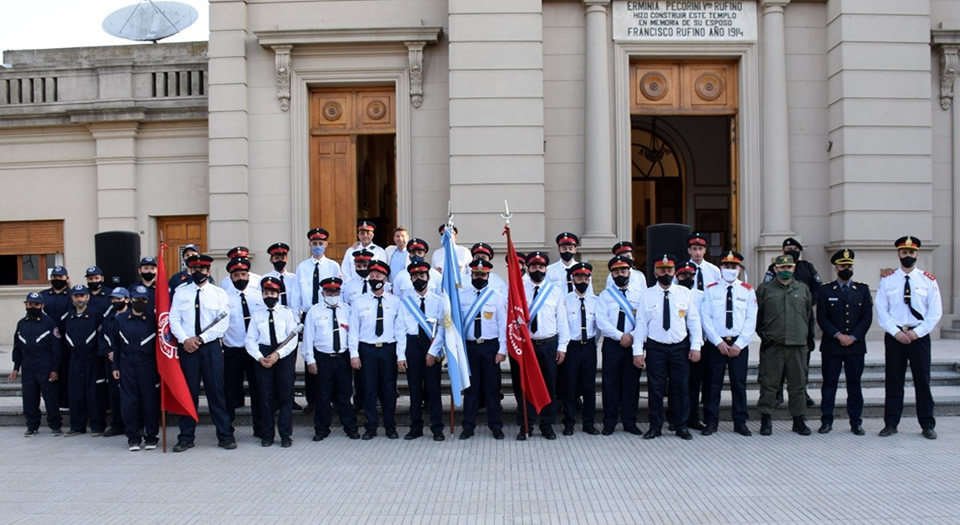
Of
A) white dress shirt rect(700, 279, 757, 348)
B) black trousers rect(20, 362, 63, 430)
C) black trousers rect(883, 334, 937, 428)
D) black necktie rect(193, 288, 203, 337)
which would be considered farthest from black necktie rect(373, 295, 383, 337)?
black trousers rect(883, 334, 937, 428)

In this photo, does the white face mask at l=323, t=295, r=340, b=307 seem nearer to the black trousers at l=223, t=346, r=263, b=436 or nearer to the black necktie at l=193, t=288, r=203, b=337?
the black trousers at l=223, t=346, r=263, b=436

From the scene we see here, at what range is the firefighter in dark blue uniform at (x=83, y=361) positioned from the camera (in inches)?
387

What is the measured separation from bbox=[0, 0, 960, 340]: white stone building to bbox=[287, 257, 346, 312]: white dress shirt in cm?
360

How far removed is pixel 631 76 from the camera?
14.7 metres

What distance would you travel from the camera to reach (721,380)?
944 centimetres

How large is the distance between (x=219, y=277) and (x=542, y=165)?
18.7ft

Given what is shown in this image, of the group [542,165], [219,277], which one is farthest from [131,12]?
[542,165]

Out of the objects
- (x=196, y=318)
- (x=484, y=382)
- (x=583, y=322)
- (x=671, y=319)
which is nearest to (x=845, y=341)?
(x=671, y=319)

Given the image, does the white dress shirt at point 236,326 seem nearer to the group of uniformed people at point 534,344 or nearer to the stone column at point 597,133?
the group of uniformed people at point 534,344

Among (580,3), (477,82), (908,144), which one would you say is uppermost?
(580,3)

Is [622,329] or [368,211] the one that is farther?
[368,211]

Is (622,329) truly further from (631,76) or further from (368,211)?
(368,211)

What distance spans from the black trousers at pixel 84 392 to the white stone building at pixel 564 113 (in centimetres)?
484

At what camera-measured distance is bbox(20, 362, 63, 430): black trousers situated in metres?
9.93
